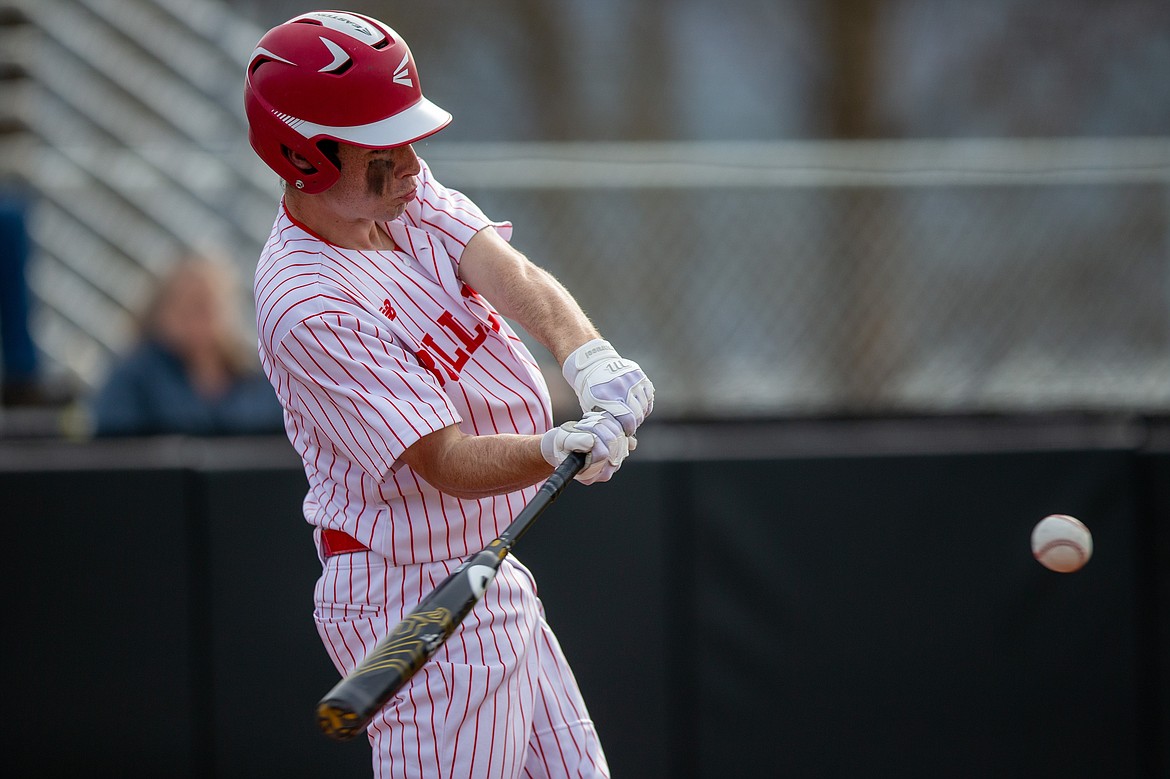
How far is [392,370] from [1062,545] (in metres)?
1.89

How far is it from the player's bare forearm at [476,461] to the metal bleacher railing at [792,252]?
3.94m

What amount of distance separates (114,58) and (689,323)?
360 centimetres

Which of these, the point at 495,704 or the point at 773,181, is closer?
the point at 495,704

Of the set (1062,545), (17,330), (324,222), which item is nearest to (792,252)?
(1062,545)

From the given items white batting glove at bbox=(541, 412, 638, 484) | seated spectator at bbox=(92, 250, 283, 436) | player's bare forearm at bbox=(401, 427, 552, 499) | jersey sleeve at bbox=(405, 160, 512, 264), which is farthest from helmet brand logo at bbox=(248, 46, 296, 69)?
seated spectator at bbox=(92, 250, 283, 436)

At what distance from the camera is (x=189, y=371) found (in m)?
5.29

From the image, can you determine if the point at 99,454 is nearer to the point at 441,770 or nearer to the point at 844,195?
the point at 441,770

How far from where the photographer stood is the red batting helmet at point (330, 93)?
2.46 metres

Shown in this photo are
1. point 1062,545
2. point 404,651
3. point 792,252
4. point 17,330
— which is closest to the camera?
point 404,651

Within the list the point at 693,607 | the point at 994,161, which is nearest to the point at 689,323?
the point at 994,161

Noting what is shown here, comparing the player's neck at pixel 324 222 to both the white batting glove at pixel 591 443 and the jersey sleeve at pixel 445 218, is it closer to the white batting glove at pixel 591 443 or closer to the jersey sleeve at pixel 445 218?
the jersey sleeve at pixel 445 218

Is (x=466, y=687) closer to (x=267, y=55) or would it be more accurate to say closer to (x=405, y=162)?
(x=405, y=162)

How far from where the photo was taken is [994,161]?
21.9 feet

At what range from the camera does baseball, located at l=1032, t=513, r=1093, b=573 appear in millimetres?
3406
